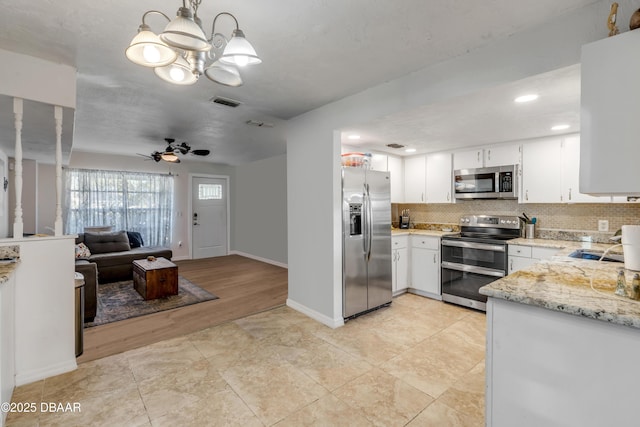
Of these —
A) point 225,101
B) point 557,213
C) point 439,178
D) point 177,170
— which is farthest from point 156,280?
point 557,213

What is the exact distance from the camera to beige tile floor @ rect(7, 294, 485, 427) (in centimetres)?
185

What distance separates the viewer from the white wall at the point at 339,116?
172cm

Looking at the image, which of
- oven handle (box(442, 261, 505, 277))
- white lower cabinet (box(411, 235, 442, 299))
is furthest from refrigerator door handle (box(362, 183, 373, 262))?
oven handle (box(442, 261, 505, 277))

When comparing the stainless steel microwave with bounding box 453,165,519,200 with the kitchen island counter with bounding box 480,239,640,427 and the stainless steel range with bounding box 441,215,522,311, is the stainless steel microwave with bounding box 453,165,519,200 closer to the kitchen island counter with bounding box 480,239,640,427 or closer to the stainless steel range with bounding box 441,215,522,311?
the stainless steel range with bounding box 441,215,522,311

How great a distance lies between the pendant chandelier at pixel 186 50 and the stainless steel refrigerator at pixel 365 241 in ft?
6.28

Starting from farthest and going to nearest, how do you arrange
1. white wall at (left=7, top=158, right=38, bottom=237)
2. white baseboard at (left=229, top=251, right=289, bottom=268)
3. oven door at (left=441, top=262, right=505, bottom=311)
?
white baseboard at (left=229, top=251, right=289, bottom=268), white wall at (left=7, top=158, right=38, bottom=237), oven door at (left=441, top=262, right=505, bottom=311)

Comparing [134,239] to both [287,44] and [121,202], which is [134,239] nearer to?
[121,202]

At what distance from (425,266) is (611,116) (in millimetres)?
3090

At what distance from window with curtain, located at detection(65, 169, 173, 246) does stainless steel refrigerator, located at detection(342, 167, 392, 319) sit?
17.4 feet

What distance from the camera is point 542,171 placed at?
3.46 m

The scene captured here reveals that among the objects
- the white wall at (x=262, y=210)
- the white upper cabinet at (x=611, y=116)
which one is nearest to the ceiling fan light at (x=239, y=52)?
the white upper cabinet at (x=611, y=116)

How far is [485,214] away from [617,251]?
1.59 meters

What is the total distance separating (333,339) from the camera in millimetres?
2898

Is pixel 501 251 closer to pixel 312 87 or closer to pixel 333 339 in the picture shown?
pixel 333 339
